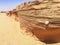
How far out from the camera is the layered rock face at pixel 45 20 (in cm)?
579

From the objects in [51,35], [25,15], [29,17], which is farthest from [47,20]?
[25,15]

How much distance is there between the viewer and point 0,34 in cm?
A: 718

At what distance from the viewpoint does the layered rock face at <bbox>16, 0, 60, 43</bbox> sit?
579 centimetres

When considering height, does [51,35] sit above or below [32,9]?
below

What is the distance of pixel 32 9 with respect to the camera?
21.4 ft

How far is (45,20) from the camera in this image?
587 cm

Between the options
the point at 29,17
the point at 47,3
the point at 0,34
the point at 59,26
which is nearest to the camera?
the point at 59,26

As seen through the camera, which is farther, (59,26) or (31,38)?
(31,38)

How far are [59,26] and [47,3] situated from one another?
3.55 ft

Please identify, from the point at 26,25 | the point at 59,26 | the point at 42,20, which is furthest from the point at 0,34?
the point at 59,26

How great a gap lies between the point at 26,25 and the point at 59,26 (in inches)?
69.7

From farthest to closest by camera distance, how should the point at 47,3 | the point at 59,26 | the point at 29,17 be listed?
1. the point at 29,17
2. the point at 47,3
3. the point at 59,26

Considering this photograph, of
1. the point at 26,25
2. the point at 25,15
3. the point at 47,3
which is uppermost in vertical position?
the point at 47,3

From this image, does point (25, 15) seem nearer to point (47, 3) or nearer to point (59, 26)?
point (47, 3)
